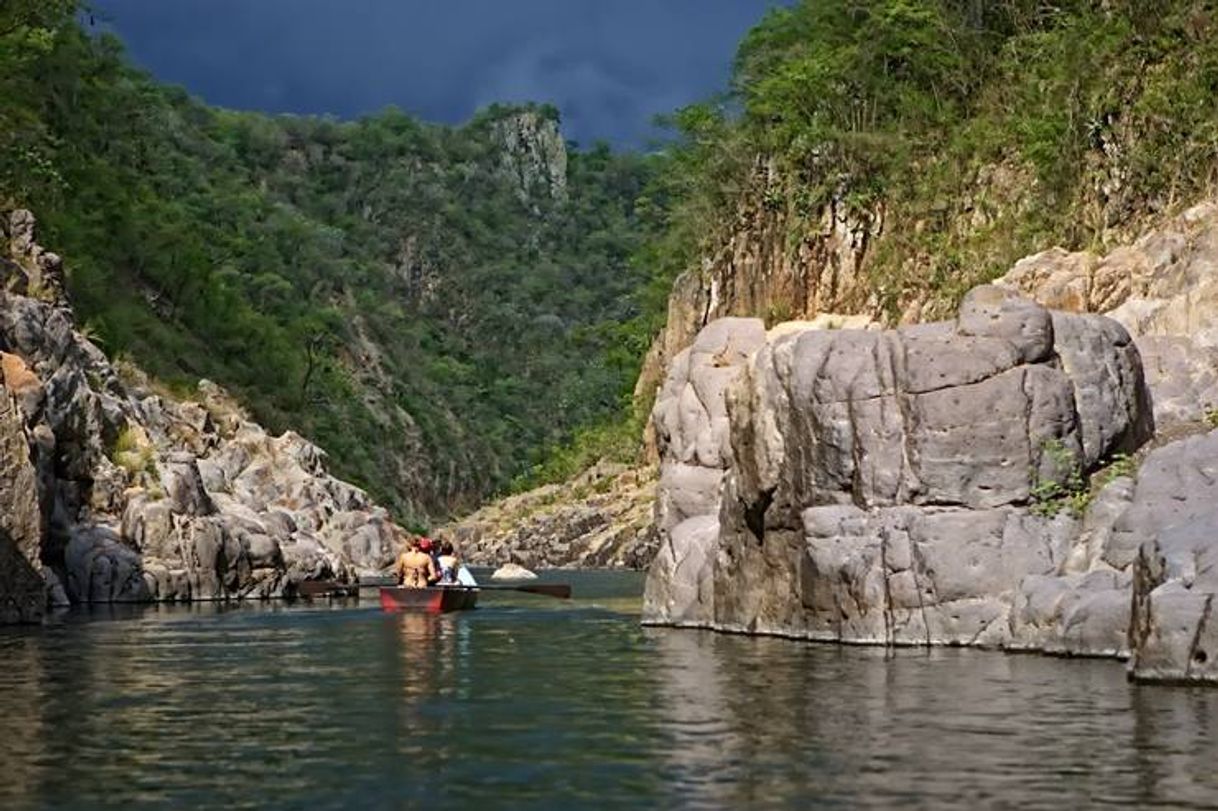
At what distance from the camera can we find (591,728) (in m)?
17.3

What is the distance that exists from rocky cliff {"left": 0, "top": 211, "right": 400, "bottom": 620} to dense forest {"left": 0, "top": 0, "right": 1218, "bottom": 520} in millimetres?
10517

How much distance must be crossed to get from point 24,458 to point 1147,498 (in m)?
20.3

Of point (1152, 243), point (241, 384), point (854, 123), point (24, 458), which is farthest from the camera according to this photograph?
point (241, 384)

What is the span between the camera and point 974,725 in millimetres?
17172

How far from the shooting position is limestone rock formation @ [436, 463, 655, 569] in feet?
253

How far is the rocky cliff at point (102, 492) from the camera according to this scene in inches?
1368

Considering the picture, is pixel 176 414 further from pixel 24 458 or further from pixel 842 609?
pixel 842 609

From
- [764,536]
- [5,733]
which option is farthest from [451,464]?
[5,733]

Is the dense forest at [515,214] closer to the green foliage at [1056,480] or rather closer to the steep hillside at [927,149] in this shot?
the steep hillside at [927,149]

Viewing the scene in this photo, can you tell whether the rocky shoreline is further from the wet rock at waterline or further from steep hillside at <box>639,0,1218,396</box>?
the wet rock at waterline

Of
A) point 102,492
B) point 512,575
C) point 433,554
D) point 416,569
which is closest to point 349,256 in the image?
point 512,575

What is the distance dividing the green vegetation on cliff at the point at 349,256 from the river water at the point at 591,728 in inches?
1619

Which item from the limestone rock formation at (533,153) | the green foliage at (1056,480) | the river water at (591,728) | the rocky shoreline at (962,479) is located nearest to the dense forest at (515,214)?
the limestone rock formation at (533,153)

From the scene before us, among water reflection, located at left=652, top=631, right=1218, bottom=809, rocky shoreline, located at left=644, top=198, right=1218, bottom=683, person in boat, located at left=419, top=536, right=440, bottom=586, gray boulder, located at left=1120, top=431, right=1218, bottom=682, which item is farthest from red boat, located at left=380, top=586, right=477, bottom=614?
gray boulder, located at left=1120, top=431, right=1218, bottom=682
